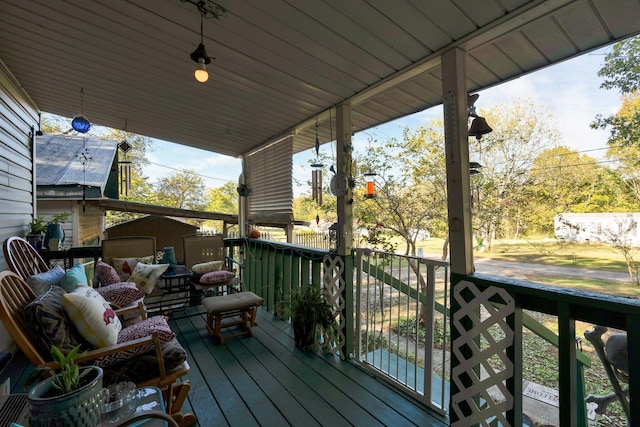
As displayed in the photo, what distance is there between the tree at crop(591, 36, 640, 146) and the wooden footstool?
3.94m

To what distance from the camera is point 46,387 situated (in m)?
1.00

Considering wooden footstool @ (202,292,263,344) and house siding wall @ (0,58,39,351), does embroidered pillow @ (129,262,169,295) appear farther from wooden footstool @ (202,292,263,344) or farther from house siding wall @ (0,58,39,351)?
house siding wall @ (0,58,39,351)

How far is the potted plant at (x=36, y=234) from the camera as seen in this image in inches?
127

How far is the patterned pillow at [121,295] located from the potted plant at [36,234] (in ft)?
4.74

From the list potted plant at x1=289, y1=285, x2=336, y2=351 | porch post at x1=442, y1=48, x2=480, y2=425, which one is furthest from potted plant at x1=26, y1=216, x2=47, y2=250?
porch post at x1=442, y1=48, x2=480, y2=425

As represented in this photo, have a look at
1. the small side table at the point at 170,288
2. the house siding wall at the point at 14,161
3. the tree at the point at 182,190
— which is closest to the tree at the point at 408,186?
the small side table at the point at 170,288

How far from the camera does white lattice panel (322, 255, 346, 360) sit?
9.11 feet

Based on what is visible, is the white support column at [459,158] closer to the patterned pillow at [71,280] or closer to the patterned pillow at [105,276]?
the patterned pillow at [71,280]

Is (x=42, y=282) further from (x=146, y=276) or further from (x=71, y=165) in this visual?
(x=71, y=165)

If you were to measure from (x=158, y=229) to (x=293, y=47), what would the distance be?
7358 mm

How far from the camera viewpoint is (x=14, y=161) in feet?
10.0

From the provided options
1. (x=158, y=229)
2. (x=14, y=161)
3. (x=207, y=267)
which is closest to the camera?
(x=14, y=161)

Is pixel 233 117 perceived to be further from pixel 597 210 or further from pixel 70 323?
pixel 597 210

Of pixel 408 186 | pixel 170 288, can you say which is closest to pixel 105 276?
pixel 170 288
